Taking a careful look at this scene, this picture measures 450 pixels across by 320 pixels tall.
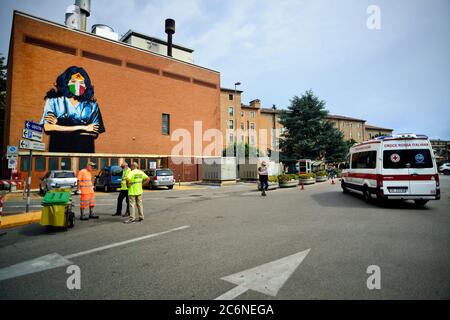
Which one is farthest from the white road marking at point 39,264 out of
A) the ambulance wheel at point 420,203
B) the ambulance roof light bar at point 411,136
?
the ambulance wheel at point 420,203

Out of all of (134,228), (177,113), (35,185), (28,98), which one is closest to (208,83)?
(177,113)

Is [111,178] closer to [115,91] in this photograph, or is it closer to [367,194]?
[115,91]

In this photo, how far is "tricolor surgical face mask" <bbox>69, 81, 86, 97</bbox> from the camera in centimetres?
2228

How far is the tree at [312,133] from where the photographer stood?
1368 inches

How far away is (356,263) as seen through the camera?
3.62 m

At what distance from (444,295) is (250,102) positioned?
2413 inches

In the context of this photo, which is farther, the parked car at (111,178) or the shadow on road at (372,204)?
the parked car at (111,178)

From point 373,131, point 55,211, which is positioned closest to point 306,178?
point 55,211

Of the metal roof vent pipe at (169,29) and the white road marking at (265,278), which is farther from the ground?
the metal roof vent pipe at (169,29)

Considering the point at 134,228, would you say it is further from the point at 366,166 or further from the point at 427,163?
the point at 427,163

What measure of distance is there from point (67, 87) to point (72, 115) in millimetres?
2709

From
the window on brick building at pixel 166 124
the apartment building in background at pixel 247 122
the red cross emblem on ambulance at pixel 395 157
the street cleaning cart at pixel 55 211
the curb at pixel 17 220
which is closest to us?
the street cleaning cart at pixel 55 211

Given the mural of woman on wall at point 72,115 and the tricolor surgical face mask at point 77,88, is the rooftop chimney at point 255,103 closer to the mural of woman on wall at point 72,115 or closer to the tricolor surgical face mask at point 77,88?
the mural of woman on wall at point 72,115

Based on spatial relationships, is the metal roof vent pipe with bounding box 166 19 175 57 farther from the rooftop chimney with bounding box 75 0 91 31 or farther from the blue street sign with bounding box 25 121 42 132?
the blue street sign with bounding box 25 121 42 132
